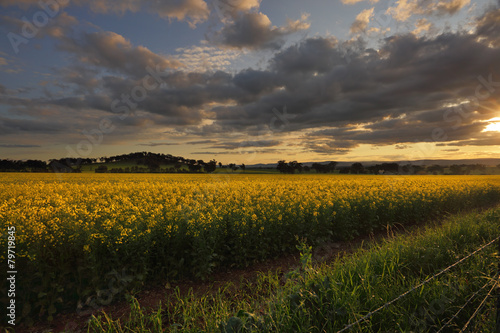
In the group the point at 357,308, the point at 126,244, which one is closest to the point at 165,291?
the point at 126,244

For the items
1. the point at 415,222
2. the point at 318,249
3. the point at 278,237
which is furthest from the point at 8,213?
the point at 415,222

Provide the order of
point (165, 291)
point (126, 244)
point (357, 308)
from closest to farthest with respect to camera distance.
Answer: point (357, 308), point (126, 244), point (165, 291)

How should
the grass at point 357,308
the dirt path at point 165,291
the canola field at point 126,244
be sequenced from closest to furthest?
the grass at point 357,308 → the dirt path at point 165,291 → the canola field at point 126,244

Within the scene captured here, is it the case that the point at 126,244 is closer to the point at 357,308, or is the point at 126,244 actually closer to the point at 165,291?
the point at 165,291

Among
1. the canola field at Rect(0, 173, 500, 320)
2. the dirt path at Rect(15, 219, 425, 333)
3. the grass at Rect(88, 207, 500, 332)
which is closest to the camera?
the grass at Rect(88, 207, 500, 332)

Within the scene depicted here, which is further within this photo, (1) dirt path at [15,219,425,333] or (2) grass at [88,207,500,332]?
(1) dirt path at [15,219,425,333]

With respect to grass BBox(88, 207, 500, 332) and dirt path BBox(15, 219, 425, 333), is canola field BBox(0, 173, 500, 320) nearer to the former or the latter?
dirt path BBox(15, 219, 425, 333)

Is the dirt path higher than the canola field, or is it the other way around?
the canola field

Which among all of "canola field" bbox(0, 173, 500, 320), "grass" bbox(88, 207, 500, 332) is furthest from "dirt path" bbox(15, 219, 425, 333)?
"grass" bbox(88, 207, 500, 332)

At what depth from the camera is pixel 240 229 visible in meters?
7.48

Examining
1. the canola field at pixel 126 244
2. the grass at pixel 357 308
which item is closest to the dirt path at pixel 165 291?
the canola field at pixel 126 244

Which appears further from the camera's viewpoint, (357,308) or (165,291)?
(165,291)

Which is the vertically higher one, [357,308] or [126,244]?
[126,244]

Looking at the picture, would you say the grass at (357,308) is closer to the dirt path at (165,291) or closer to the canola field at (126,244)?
the dirt path at (165,291)
